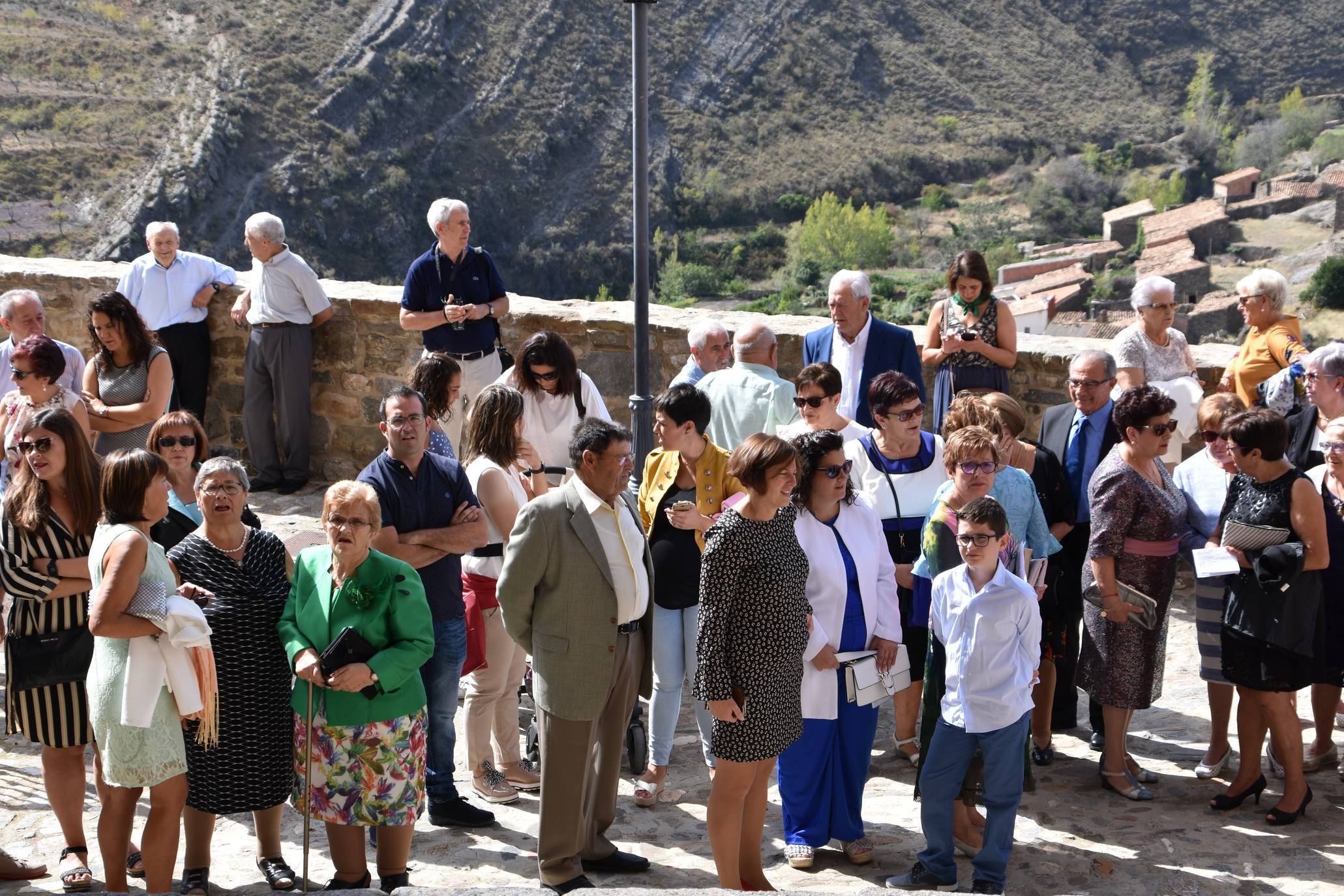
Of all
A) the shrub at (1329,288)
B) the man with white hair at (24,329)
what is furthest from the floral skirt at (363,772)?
the shrub at (1329,288)

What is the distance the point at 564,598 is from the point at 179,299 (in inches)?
184

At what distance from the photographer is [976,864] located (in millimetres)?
3855

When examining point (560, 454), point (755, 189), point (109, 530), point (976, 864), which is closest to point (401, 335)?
point (560, 454)

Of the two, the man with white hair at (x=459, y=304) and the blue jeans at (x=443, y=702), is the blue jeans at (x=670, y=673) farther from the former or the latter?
the man with white hair at (x=459, y=304)

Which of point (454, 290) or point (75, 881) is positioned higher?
point (454, 290)

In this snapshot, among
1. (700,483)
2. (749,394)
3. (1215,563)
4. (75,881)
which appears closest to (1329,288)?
(749,394)

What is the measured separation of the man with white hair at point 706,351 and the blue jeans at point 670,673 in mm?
1241

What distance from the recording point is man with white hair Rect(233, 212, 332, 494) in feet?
23.8

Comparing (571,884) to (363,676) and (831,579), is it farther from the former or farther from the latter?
(831,579)

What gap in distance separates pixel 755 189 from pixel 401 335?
3706 cm

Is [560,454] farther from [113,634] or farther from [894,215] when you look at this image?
[894,215]

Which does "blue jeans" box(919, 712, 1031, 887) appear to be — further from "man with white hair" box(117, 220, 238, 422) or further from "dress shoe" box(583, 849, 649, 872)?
"man with white hair" box(117, 220, 238, 422)

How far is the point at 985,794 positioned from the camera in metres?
3.85

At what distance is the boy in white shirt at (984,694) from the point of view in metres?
3.79
